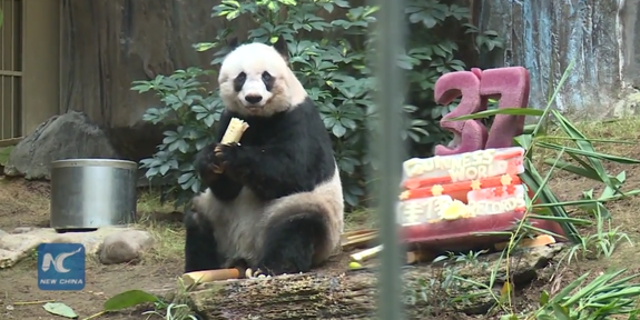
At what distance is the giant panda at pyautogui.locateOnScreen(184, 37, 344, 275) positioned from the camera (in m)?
3.27

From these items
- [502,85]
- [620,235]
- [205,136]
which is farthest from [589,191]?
[205,136]

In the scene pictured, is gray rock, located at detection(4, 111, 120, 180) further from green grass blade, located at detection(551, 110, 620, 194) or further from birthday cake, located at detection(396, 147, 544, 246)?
green grass blade, located at detection(551, 110, 620, 194)

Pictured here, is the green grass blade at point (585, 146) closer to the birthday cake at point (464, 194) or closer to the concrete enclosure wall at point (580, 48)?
the birthday cake at point (464, 194)

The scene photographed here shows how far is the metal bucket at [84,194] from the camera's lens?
460 cm

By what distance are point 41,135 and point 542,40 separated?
361 cm

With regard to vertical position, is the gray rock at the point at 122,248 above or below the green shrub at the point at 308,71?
below

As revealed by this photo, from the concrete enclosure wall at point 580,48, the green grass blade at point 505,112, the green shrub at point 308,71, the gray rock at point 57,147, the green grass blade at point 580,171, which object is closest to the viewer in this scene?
the green grass blade at point 505,112

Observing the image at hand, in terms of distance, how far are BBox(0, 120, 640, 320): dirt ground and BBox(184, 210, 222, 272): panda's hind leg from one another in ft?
0.49

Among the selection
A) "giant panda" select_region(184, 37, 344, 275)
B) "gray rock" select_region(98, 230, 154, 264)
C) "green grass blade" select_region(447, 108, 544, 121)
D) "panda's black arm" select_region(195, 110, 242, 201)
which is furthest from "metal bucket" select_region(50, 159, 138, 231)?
"green grass blade" select_region(447, 108, 544, 121)

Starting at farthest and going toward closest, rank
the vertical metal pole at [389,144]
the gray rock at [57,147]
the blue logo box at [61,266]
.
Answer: the gray rock at [57,147]
the blue logo box at [61,266]
the vertical metal pole at [389,144]

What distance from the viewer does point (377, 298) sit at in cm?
78

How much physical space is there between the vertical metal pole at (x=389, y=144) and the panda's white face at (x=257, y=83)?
→ 265 centimetres

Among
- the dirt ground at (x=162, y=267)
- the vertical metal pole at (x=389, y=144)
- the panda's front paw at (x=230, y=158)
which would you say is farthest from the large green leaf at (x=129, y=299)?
the vertical metal pole at (x=389, y=144)

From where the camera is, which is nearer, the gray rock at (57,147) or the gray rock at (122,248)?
the gray rock at (122,248)
